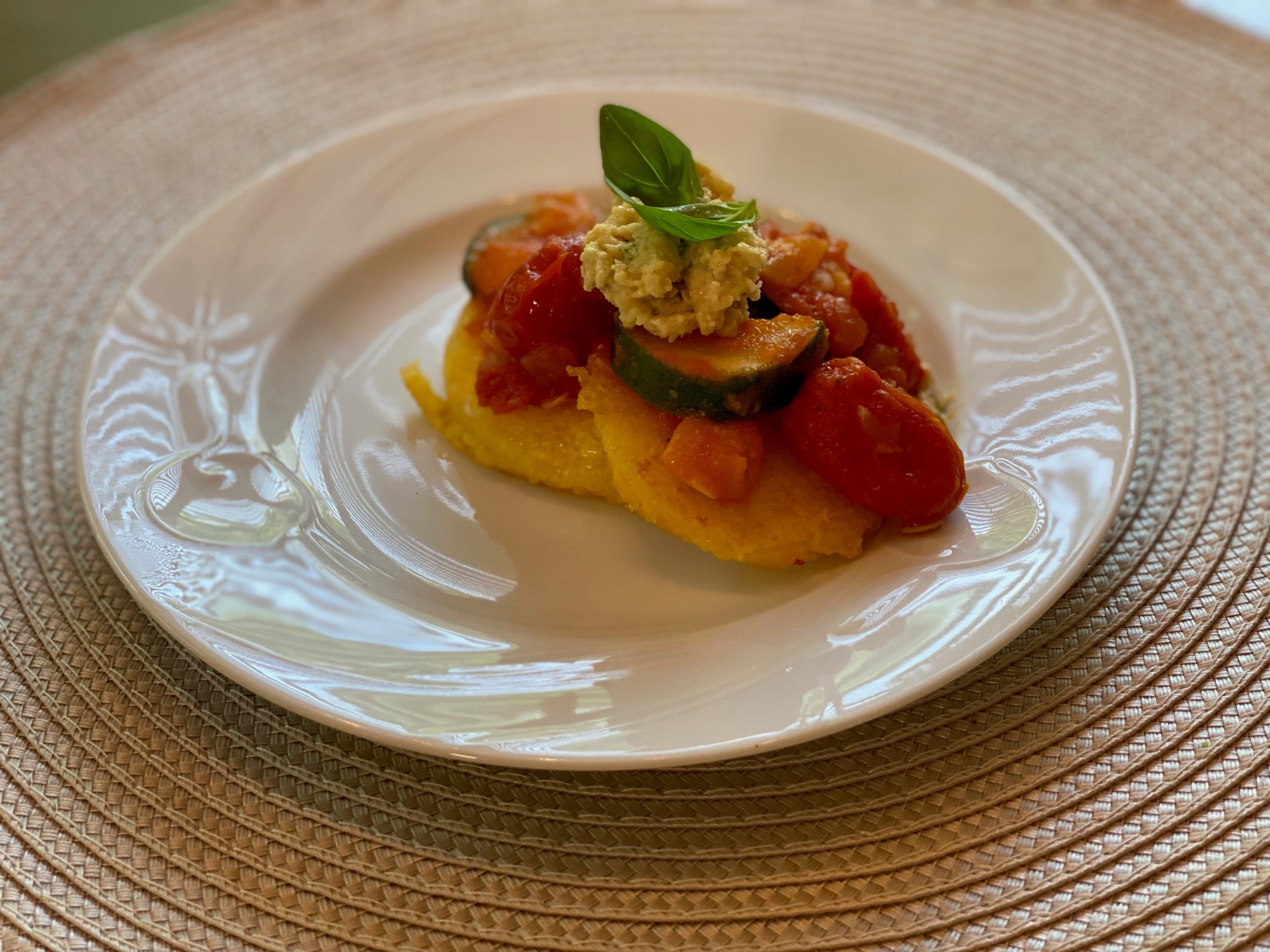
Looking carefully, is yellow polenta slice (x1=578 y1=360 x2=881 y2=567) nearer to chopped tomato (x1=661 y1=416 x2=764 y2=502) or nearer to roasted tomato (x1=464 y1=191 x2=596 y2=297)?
chopped tomato (x1=661 y1=416 x2=764 y2=502)

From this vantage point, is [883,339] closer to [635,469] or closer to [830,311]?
[830,311]

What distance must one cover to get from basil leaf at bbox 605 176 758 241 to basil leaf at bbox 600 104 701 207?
0.09 metres

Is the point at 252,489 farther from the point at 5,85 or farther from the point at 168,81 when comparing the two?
the point at 5,85

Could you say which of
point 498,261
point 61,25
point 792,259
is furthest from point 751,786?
point 61,25

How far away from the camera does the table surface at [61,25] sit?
18.5 feet

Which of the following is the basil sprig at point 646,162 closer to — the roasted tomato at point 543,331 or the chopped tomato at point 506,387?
the roasted tomato at point 543,331

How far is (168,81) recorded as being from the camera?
15.7 ft

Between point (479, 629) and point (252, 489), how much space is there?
831mm

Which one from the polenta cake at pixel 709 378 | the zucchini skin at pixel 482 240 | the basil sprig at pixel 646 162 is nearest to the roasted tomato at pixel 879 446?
the polenta cake at pixel 709 378

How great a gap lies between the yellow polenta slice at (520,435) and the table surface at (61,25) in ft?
12.2

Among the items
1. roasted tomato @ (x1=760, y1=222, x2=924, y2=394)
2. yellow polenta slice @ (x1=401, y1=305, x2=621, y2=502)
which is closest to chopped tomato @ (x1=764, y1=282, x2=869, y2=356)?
roasted tomato @ (x1=760, y1=222, x2=924, y2=394)

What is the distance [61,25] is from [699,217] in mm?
5122

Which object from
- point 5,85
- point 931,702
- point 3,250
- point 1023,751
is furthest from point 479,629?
point 5,85

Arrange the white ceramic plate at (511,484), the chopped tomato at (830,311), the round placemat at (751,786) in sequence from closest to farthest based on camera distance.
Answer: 1. the round placemat at (751,786)
2. the white ceramic plate at (511,484)
3. the chopped tomato at (830,311)
